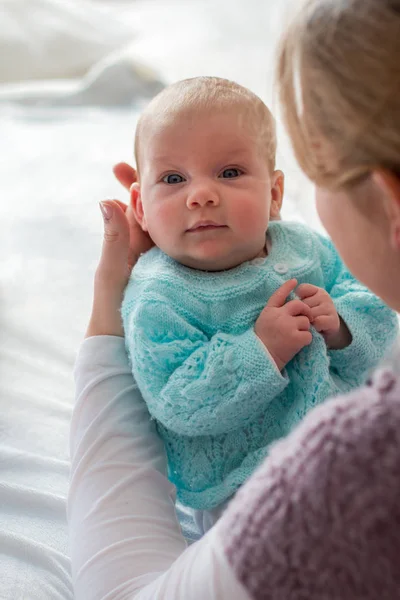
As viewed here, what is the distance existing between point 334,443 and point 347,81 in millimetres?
249

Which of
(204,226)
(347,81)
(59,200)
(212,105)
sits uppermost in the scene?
(347,81)

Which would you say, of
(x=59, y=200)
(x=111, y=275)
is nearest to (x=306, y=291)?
(x=111, y=275)

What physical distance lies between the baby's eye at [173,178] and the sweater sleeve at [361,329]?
0.24 m

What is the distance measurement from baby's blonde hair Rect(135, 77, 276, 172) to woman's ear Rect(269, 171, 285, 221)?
0.03m

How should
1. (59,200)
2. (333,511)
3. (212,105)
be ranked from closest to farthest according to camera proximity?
(333,511) < (212,105) < (59,200)

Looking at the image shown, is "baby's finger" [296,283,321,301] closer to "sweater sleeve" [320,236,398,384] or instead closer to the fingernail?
"sweater sleeve" [320,236,398,384]

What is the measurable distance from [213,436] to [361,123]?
417 mm

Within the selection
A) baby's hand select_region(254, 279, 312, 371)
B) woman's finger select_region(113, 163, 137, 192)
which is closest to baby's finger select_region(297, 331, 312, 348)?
baby's hand select_region(254, 279, 312, 371)

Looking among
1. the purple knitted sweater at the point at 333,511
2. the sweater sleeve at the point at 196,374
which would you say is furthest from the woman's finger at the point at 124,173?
the purple knitted sweater at the point at 333,511

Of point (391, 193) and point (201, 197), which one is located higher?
point (391, 193)

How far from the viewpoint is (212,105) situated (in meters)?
0.85

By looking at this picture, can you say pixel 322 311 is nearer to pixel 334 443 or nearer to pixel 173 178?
pixel 173 178

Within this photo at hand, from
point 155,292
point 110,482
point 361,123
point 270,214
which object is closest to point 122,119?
point 270,214

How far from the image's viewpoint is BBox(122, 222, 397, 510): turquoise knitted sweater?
0.77 meters
